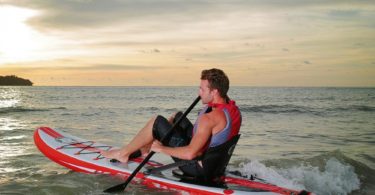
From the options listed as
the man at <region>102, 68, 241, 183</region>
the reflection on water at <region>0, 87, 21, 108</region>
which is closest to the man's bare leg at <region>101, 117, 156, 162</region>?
the man at <region>102, 68, 241, 183</region>

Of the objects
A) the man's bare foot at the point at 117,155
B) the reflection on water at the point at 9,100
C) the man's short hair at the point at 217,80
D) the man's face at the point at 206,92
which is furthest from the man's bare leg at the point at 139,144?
the reflection on water at the point at 9,100

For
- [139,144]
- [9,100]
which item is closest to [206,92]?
[139,144]

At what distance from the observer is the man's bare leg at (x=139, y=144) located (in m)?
4.94

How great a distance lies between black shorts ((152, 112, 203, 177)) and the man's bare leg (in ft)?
0.27

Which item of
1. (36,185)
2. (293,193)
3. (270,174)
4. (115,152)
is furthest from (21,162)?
(293,193)

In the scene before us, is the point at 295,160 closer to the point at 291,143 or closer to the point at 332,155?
the point at 332,155

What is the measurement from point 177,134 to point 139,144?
2.14 ft

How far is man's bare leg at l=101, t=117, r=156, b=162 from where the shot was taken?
16.2 ft

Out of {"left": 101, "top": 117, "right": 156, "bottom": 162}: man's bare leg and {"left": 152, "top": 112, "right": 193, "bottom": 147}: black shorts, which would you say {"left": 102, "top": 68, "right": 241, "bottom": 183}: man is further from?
{"left": 101, "top": 117, "right": 156, "bottom": 162}: man's bare leg

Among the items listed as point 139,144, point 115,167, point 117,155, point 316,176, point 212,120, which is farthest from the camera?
point 316,176

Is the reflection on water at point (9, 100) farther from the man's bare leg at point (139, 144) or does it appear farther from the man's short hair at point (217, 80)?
the man's short hair at point (217, 80)

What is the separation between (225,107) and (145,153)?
184 cm

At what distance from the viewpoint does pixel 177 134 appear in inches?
187

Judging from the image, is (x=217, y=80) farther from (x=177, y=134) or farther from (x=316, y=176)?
(x=316, y=176)
